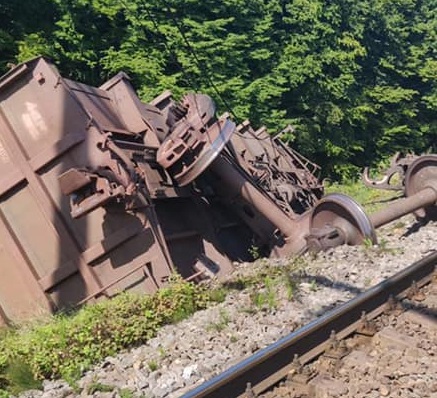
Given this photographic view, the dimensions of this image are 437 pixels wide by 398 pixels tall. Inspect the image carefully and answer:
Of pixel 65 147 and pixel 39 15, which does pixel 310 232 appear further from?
pixel 39 15

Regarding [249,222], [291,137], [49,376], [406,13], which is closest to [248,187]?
[249,222]

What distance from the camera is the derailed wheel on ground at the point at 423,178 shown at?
10.2 meters

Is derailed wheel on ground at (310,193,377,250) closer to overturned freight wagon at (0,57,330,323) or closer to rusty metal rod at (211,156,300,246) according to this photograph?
rusty metal rod at (211,156,300,246)

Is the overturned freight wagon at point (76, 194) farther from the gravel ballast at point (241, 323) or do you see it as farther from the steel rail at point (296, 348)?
the steel rail at point (296, 348)

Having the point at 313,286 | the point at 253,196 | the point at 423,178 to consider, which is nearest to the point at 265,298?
the point at 313,286

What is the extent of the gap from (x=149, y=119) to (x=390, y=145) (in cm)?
2672

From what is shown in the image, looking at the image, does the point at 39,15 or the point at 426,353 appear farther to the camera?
the point at 39,15

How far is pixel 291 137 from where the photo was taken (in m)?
24.3

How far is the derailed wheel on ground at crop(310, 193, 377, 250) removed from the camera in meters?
7.89

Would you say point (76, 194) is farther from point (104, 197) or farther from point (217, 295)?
point (217, 295)

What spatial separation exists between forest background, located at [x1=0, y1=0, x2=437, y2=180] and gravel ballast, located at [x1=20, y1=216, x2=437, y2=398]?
672 cm

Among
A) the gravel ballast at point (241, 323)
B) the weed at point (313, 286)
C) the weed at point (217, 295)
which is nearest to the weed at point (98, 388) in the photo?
the gravel ballast at point (241, 323)

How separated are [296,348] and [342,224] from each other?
442 cm

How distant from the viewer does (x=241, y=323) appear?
5492 millimetres
